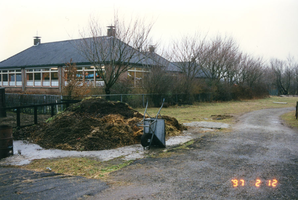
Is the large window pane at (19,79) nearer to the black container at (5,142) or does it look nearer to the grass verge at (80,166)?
the black container at (5,142)

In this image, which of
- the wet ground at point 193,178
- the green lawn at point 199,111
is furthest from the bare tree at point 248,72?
the wet ground at point 193,178

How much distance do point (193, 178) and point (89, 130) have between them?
4.43 metres

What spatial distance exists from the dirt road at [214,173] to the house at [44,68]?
2092 centimetres

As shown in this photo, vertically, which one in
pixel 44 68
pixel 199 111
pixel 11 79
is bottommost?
pixel 199 111

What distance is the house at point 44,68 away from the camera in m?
29.9

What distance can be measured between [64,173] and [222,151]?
4720 mm

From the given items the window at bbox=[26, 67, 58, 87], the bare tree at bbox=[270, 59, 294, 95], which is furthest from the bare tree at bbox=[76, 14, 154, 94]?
the bare tree at bbox=[270, 59, 294, 95]

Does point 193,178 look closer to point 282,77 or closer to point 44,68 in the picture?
point 44,68

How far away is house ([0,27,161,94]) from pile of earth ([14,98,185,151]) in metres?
17.8

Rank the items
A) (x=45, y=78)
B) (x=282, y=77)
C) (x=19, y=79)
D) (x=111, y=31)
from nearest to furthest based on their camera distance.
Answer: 1. (x=111, y=31)
2. (x=45, y=78)
3. (x=19, y=79)
4. (x=282, y=77)

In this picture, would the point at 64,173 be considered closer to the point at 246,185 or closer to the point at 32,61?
the point at 246,185

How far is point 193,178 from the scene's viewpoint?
574 cm
